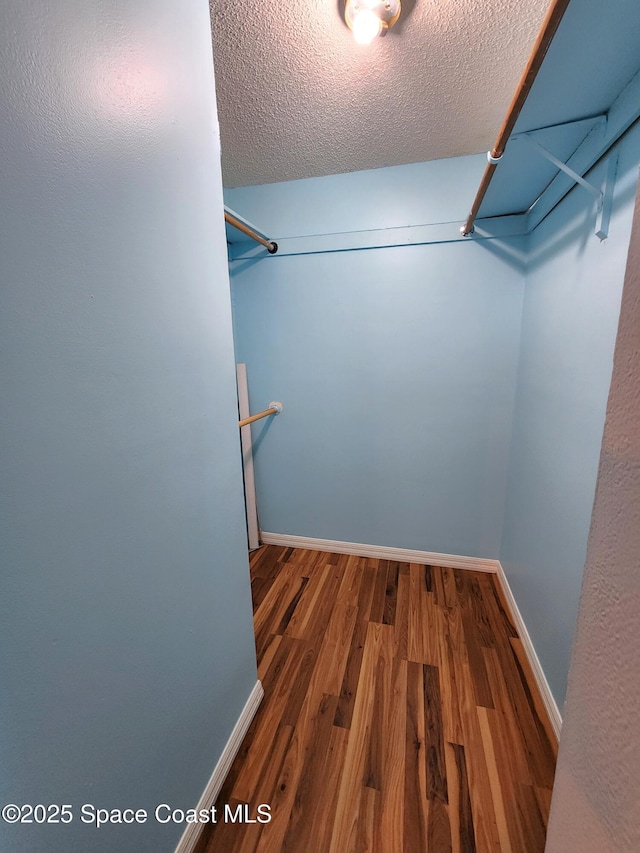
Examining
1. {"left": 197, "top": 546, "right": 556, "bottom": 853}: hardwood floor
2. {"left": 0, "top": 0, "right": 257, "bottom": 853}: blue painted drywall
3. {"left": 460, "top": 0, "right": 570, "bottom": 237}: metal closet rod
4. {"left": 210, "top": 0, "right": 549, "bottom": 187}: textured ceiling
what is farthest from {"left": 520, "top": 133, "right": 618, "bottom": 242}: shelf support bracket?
{"left": 197, "top": 546, "right": 556, "bottom": 853}: hardwood floor

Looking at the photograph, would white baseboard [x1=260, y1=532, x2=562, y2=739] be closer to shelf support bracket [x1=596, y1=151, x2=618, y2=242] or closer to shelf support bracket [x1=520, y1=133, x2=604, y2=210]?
shelf support bracket [x1=596, y1=151, x2=618, y2=242]

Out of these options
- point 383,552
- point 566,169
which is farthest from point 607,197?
→ point 383,552

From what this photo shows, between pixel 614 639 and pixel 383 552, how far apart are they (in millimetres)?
1944

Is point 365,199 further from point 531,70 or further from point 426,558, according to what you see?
point 426,558

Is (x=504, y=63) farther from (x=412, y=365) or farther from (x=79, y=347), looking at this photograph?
(x=79, y=347)

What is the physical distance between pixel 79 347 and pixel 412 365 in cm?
175

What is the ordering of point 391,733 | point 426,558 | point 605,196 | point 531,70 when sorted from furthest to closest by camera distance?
point 426,558, point 391,733, point 605,196, point 531,70

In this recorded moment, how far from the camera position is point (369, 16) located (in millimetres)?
965

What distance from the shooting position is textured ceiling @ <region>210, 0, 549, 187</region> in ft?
3.33

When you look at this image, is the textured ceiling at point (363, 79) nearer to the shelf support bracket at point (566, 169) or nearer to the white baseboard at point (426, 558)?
the shelf support bracket at point (566, 169)

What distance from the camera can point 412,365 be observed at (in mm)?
1955

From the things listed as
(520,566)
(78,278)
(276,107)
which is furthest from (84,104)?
(520,566)

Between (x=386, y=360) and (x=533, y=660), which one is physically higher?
(x=386, y=360)

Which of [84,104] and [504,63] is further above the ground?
[504,63]
